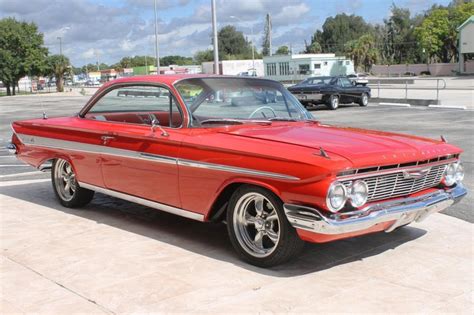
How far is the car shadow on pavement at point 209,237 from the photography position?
477 cm

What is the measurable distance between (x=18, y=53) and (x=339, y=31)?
296 feet

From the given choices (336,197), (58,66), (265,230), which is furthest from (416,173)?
(58,66)

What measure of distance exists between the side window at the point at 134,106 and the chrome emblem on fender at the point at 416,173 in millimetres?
2285

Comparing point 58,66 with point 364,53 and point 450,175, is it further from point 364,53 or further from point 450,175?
point 450,175

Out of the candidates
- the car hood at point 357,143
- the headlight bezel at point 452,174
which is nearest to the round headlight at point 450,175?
the headlight bezel at point 452,174

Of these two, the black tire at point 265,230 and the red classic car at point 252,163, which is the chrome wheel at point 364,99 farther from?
the black tire at point 265,230

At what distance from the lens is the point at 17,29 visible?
64438 mm

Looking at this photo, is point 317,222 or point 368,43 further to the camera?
point 368,43

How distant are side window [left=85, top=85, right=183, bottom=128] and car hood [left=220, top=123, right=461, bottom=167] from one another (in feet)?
3.28

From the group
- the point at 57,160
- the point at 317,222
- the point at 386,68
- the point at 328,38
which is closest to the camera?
the point at 317,222

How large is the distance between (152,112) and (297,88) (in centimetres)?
1901

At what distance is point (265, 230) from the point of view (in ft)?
15.2

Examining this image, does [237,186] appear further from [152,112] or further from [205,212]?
[152,112]

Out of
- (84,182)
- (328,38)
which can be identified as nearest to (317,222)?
(84,182)
